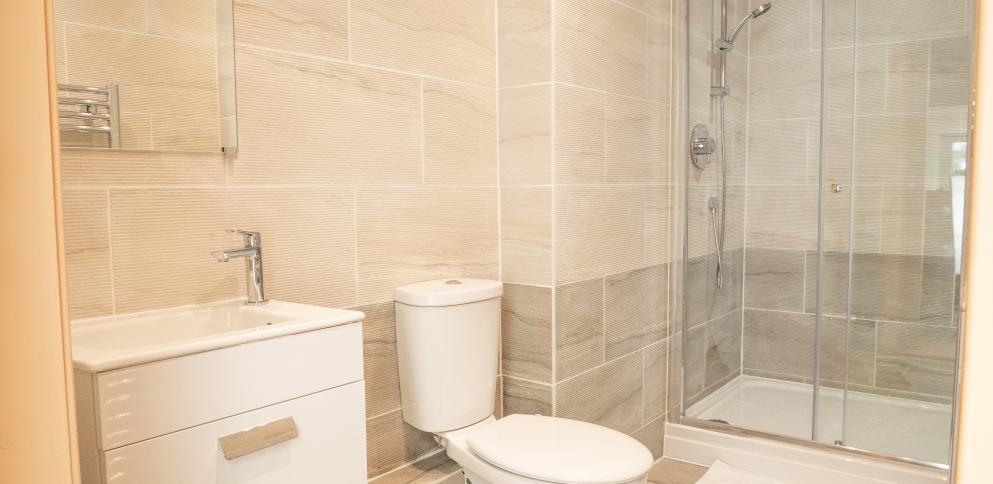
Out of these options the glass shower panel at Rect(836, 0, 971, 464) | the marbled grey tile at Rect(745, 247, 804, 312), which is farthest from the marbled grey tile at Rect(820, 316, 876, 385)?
the marbled grey tile at Rect(745, 247, 804, 312)

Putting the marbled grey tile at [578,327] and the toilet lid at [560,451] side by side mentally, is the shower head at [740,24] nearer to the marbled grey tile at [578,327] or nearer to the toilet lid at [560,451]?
the marbled grey tile at [578,327]

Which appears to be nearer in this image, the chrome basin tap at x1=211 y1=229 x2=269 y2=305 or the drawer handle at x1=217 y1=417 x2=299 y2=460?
the drawer handle at x1=217 y1=417 x2=299 y2=460

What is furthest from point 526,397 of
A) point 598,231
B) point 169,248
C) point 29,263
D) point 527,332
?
point 29,263

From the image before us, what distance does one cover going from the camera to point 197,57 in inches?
59.9

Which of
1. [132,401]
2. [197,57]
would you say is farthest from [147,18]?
[132,401]

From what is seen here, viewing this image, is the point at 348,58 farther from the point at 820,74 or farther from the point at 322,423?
the point at 820,74

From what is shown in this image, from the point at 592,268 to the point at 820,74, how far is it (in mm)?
1220

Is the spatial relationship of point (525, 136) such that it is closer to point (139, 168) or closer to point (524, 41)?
point (524, 41)

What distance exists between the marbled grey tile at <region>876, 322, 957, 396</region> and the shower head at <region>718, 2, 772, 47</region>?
1.22m

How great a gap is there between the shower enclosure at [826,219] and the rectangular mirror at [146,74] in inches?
70.0

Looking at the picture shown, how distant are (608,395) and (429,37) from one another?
1317 millimetres

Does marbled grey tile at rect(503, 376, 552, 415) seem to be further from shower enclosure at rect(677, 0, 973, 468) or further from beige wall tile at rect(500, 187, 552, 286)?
shower enclosure at rect(677, 0, 973, 468)

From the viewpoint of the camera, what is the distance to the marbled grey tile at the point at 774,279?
110 inches

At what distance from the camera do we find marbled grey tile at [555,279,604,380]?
7.16ft
